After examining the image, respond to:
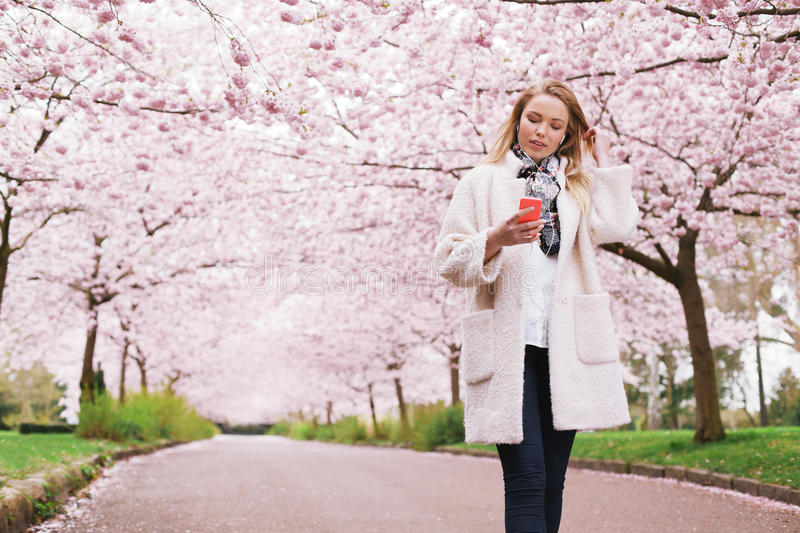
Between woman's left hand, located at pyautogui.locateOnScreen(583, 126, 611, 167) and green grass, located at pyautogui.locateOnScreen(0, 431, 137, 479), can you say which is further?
green grass, located at pyautogui.locateOnScreen(0, 431, 137, 479)

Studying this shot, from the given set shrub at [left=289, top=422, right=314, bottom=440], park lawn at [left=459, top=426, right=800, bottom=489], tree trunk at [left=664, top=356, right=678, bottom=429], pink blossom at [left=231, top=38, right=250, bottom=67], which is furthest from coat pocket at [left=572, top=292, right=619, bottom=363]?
shrub at [left=289, top=422, right=314, bottom=440]

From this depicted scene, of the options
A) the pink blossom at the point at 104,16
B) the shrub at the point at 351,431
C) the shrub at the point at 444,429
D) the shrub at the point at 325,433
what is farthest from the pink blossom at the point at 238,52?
the shrub at the point at 325,433

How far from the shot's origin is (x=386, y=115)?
34.4ft

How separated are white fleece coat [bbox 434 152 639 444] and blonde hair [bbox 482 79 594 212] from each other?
8 centimetres

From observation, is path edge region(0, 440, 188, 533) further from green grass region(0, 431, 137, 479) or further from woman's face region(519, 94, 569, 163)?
woman's face region(519, 94, 569, 163)

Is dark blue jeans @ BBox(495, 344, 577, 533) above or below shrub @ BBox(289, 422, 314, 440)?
above

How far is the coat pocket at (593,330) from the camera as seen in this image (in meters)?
2.40

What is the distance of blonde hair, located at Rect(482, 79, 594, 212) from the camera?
2650 mm

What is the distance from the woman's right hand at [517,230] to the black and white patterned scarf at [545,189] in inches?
10.6

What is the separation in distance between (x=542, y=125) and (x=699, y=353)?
8.64 meters

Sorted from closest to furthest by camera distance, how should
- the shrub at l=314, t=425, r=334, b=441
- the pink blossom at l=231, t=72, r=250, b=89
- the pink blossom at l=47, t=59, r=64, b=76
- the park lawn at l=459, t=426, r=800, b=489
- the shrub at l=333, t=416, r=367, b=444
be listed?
the pink blossom at l=231, t=72, r=250, b=89, the pink blossom at l=47, t=59, r=64, b=76, the park lawn at l=459, t=426, r=800, b=489, the shrub at l=333, t=416, r=367, b=444, the shrub at l=314, t=425, r=334, b=441

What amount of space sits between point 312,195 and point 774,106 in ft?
23.1

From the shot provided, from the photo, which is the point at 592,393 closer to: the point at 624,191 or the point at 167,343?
the point at 624,191

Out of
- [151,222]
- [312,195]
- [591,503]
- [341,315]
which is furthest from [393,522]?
[341,315]
